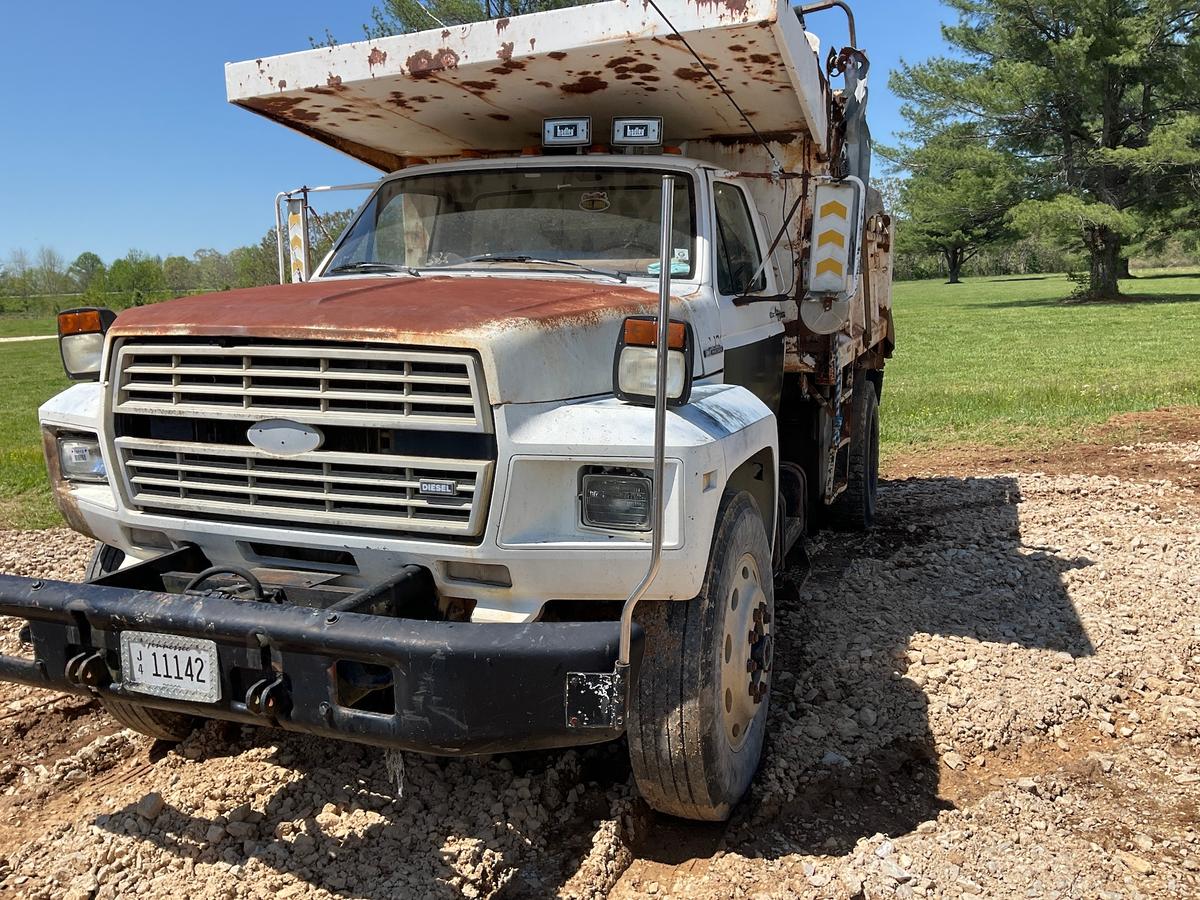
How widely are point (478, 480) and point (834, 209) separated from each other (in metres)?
2.34

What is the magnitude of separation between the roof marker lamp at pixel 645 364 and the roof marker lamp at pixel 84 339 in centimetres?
196

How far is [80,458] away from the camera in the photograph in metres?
3.66

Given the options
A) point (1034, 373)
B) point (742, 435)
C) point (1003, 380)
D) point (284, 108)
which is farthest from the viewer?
point (1034, 373)

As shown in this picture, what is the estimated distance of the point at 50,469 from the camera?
3672 mm

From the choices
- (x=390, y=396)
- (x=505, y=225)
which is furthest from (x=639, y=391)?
(x=505, y=225)

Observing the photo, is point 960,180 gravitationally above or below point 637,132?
above

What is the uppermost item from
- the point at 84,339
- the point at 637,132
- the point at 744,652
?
the point at 637,132

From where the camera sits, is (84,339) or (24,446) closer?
(84,339)

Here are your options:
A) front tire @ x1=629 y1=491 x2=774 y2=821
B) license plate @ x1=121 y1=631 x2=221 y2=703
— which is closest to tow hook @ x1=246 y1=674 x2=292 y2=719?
license plate @ x1=121 y1=631 x2=221 y2=703

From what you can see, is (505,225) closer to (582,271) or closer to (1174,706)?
(582,271)

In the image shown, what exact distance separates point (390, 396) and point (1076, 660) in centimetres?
373

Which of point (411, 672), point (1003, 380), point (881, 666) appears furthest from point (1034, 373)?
point (411, 672)

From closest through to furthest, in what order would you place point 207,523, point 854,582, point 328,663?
point 328,663 → point 207,523 → point 854,582

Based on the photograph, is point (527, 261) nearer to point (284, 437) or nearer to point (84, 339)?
point (284, 437)
